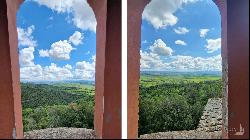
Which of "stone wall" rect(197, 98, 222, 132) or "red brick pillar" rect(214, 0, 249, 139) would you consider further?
"stone wall" rect(197, 98, 222, 132)

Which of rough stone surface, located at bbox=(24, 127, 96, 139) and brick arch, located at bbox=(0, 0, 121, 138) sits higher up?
brick arch, located at bbox=(0, 0, 121, 138)

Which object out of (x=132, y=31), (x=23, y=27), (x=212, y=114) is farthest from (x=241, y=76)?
(x=23, y=27)

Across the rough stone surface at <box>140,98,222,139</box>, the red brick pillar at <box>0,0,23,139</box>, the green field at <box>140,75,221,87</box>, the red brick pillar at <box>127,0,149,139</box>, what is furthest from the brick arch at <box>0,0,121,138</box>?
the green field at <box>140,75,221,87</box>

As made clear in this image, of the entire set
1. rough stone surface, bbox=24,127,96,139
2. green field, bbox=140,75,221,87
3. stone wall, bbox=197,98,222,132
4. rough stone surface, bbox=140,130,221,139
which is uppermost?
green field, bbox=140,75,221,87

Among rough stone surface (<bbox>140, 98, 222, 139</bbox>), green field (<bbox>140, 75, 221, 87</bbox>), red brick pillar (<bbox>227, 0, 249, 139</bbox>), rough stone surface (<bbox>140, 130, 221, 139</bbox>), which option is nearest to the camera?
red brick pillar (<bbox>227, 0, 249, 139</bbox>)

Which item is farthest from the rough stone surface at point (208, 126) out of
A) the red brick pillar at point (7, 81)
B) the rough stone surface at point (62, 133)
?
the red brick pillar at point (7, 81)

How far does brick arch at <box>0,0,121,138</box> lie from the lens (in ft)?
23.0

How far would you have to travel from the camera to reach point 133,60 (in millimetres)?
7328

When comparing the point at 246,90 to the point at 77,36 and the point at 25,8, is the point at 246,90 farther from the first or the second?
the point at 25,8

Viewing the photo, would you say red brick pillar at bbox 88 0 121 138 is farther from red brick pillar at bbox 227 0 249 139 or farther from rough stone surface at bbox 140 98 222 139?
red brick pillar at bbox 227 0 249 139

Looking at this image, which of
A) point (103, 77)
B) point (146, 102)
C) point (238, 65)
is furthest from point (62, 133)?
point (238, 65)

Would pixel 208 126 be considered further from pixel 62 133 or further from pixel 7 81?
pixel 7 81

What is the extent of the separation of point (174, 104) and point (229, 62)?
4.93ft

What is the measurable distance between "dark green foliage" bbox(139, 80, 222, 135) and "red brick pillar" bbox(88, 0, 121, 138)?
1.06 metres
